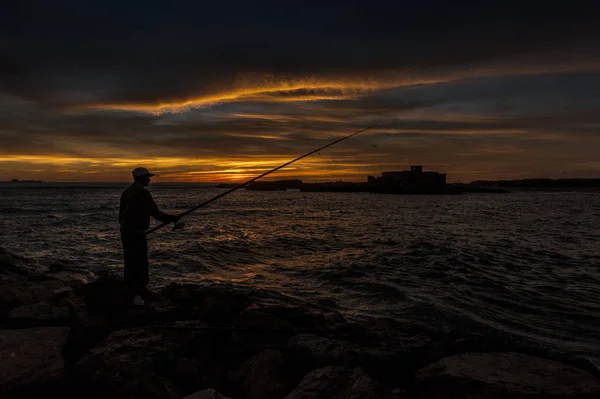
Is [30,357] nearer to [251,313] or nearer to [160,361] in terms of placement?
[160,361]

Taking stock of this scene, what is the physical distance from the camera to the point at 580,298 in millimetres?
9219

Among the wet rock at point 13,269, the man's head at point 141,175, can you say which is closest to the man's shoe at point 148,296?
the man's head at point 141,175

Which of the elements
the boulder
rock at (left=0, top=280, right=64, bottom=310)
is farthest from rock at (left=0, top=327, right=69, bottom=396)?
the boulder

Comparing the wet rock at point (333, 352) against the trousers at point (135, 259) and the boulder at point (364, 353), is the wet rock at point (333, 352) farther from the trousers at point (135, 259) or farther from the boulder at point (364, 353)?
the trousers at point (135, 259)

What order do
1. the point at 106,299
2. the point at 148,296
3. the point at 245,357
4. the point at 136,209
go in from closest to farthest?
the point at 245,357 → the point at 106,299 → the point at 136,209 → the point at 148,296

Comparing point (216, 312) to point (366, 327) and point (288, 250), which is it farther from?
point (288, 250)

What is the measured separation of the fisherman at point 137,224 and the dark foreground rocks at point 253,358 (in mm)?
541

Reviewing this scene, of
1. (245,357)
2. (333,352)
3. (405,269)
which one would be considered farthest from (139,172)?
(405,269)

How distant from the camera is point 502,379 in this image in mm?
3695

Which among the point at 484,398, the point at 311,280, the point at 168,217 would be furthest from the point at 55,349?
the point at 311,280

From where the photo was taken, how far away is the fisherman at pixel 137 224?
6.29 metres

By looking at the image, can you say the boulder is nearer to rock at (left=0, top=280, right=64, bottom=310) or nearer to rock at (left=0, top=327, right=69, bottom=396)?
rock at (left=0, top=327, right=69, bottom=396)

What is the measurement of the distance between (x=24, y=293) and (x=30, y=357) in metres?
3.06

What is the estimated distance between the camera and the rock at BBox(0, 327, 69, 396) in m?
3.78
